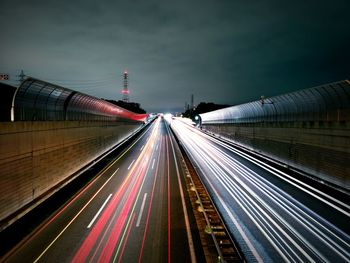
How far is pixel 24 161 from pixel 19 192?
1631mm

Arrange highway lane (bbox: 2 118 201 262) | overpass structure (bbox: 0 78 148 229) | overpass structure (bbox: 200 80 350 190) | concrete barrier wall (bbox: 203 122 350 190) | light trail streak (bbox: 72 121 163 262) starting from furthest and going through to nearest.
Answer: overpass structure (bbox: 200 80 350 190) < concrete barrier wall (bbox: 203 122 350 190) < overpass structure (bbox: 0 78 148 229) < light trail streak (bbox: 72 121 163 262) < highway lane (bbox: 2 118 201 262)

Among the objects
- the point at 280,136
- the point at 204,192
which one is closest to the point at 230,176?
the point at 204,192

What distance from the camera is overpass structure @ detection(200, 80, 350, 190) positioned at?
15.1 m

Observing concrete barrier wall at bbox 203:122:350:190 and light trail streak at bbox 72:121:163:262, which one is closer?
light trail streak at bbox 72:121:163:262

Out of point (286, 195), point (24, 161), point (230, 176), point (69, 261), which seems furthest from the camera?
point (230, 176)

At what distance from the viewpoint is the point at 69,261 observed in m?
8.54

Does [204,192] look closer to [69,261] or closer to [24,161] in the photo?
[69,261]

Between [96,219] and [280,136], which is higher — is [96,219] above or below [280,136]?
below

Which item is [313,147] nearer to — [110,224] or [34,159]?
[110,224]

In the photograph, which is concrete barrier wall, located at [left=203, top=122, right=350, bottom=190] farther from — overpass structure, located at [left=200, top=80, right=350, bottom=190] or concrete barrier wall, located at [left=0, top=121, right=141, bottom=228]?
concrete barrier wall, located at [left=0, top=121, right=141, bottom=228]

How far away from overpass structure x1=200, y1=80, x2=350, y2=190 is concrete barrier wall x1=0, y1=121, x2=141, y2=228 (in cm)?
1866

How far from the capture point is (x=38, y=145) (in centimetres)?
1402

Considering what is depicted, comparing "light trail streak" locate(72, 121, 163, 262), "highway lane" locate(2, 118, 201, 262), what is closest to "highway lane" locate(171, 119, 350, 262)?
"highway lane" locate(2, 118, 201, 262)

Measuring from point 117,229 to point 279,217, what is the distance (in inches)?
325
